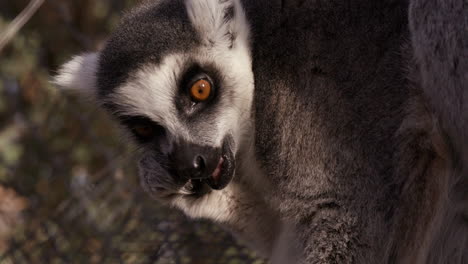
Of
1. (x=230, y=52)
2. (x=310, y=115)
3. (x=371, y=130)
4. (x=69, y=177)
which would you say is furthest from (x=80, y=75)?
(x=69, y=177)

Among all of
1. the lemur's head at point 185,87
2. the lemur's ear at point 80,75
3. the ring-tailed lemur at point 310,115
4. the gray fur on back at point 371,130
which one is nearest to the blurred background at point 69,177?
the lemur's ear at point 80,75

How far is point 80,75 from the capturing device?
235 cm

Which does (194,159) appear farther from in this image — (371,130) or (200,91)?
(371,130)

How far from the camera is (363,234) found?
6.23ft

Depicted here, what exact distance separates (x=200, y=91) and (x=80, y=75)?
554 millimetres

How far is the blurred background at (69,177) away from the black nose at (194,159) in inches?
22.4

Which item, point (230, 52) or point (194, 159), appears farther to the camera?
point (230, 52)

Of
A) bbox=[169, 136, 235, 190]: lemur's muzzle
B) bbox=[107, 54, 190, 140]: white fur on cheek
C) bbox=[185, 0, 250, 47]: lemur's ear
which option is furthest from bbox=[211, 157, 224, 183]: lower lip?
bbox=[185, 0, 250, 47]: lemur's ear

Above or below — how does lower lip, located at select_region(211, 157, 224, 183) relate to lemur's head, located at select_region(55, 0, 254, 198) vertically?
below

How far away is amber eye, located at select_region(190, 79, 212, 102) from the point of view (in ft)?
6.70

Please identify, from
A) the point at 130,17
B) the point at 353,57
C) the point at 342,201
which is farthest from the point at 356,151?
the point at 130,17

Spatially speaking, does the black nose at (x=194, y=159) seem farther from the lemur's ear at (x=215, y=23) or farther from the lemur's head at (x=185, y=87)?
the lemur's ear at (x=215, y=23)

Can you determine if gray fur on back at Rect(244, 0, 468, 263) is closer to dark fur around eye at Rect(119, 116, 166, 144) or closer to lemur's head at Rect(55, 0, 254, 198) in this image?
lemur's head at Rect(55, 0, 254, 198)

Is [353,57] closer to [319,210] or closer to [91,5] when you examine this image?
[319,210]
